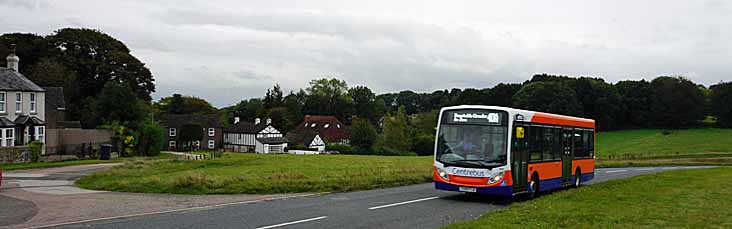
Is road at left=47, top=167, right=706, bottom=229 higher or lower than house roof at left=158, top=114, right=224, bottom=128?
lower

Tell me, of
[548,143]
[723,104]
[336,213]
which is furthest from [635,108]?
[336,213]

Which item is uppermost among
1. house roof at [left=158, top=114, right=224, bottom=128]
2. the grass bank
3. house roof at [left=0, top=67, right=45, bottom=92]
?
house roof at [left=0, top=67, right=45, bottom=92]

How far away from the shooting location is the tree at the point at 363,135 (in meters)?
83.8

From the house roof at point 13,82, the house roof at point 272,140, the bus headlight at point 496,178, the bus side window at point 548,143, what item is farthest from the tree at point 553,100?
the bus headlight at point 496,178

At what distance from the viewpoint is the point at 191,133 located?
86.2 meters

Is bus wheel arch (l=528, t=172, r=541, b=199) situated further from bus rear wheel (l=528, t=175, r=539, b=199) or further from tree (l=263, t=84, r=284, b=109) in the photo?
tree (l=263, t=84, r=284, b=109)

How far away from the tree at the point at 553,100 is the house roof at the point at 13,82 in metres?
63.5

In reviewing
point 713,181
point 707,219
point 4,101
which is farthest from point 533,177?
point 4,101

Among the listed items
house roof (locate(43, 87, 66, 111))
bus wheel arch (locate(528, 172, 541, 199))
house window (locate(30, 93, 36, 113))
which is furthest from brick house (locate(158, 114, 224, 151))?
bus wheel arch (locate(528, 172, 541, 199))

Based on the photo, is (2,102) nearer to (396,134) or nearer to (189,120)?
(396,134)

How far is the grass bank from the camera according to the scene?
164 ft

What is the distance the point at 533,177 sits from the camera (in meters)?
18.9

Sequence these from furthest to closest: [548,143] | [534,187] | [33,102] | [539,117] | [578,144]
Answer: [33,102], [578,144], [548,143], [539,117], [534,187]

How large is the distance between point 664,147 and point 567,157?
5048 centimetres
